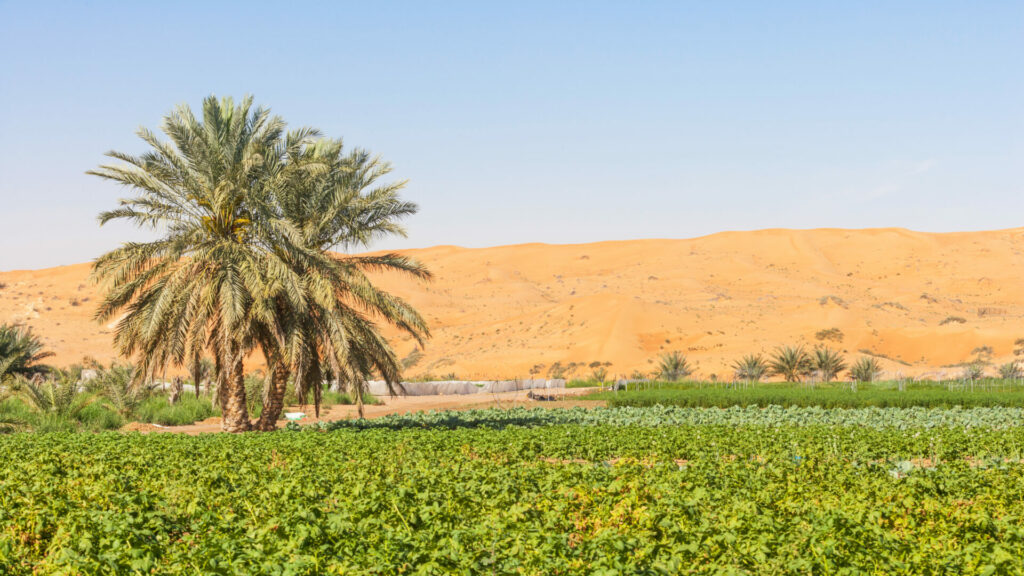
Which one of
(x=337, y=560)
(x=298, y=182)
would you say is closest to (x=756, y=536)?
(x=337, y=560)

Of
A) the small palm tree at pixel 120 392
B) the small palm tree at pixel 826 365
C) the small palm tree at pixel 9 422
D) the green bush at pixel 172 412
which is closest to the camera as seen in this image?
the small palm tree at pixel 9 422

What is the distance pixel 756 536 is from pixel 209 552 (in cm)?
450

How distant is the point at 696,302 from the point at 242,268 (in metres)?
63.2

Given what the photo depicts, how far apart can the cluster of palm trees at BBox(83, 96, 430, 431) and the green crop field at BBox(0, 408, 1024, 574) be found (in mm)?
3923

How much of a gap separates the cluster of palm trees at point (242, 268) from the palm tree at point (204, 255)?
0.03 metres

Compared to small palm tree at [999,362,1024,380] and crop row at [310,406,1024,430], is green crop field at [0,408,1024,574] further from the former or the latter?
small palm tree at [999,362,1024,380]

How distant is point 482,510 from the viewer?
29.1 ft

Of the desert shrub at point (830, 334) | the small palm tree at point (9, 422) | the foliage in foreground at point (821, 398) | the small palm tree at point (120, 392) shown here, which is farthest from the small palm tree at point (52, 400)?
the desert shrub at point (830, 334)

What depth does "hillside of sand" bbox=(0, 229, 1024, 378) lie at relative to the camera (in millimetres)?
61062

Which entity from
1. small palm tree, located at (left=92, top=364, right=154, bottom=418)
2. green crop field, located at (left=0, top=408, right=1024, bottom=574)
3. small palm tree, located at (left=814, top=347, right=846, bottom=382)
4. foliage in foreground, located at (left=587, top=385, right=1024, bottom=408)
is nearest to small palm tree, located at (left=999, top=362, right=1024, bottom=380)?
small palm tree, located at (left=814, top=347, right=846, bottom=382)

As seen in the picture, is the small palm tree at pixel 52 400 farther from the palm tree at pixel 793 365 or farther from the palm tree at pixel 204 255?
the palm tree at pixel 793 365

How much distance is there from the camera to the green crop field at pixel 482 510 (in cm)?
664

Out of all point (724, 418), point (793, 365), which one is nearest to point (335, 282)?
point (724, 418)

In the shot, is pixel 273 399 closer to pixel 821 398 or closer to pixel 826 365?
pixel 821 398
